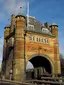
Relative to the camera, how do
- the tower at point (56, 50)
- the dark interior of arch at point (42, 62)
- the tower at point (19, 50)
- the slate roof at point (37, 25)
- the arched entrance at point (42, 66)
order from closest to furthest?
the tower at point (19, 50) < the arched entrance at point (42, 66) < the tower at point (56, 50) < the dark interior of arch at point (42, 62) < the slate roof at point (37, 25)

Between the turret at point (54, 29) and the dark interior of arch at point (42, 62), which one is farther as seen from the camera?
the turret at point (54, 29)

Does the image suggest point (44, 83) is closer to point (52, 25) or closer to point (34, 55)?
point (34, 55)

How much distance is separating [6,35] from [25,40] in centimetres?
1062

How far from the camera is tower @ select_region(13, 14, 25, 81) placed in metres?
44.6

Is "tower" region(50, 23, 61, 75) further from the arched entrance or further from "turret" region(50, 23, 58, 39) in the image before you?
the arched entrance

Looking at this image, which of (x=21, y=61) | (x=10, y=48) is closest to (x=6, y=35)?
(x=10, y=48)

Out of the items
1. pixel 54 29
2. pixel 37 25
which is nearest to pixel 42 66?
pixel 54 29

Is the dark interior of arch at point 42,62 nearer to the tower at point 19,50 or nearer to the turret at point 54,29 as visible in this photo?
the tower at point 19,50

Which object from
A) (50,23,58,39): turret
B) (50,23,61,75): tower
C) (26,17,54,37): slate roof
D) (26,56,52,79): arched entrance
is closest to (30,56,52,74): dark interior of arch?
(26,56,52,79): arched entrance

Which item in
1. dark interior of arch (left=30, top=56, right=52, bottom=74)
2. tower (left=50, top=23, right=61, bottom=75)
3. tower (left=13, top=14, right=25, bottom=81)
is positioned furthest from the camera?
dark interior of arch (left=30, top=56, right=52, bottom=74)

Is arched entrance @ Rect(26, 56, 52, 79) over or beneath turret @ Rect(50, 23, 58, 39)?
beneath

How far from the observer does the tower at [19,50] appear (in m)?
44.6

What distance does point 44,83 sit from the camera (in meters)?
31.0

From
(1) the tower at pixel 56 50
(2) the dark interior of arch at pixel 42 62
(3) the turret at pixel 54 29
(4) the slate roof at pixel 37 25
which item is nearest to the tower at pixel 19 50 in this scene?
(4) the slate roof at pixel 37 25
